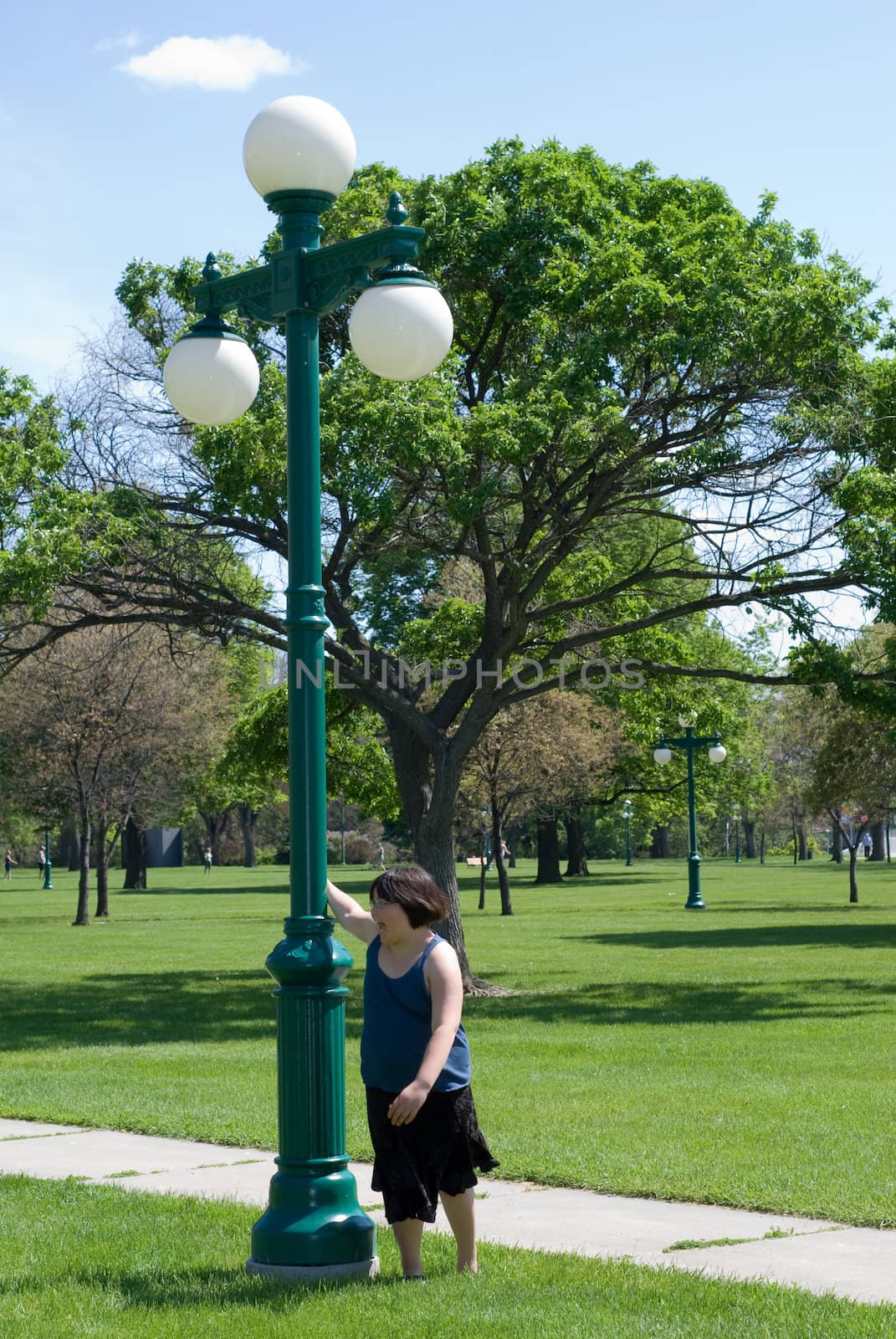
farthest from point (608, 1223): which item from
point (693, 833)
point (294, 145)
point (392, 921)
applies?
point (693, 833)

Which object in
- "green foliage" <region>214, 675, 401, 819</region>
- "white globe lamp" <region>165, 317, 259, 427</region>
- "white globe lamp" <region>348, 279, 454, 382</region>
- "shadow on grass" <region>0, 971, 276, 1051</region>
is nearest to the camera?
"white globe lamp" <region>348, 279, 454, 382</region>

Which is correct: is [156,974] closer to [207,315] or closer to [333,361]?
[333,361]

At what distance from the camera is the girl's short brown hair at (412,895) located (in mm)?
5914

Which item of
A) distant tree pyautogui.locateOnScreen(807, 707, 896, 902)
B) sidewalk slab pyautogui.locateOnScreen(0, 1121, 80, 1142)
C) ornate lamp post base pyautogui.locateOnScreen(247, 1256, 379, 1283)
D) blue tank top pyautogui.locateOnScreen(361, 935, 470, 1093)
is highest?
distant tree pyautogui.locateOnScreen(807, 707, 896, 902)

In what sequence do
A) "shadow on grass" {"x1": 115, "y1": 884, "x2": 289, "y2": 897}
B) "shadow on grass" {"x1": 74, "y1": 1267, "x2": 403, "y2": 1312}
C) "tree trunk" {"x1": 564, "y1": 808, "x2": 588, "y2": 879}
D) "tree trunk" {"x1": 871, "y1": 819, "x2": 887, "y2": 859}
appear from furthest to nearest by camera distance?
"tree trunk" {"x1": 871, "y1": 819, "x2": 887, "y2": 859}, "tree trunk" {"x1": 564, "y1": 808, "x2": 588, "y2": 879}, "shadow on grass" {"x1": 115, "y1": 884, "x2": 289, "y2": 897}, "shadow on grass" {"x1": 74, "y1": 1267, "x2": 403, "y2": 1312}

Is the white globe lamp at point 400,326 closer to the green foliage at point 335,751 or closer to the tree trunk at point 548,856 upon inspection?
the green foliage at point 335,751

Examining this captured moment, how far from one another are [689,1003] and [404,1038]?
12673 millimetres

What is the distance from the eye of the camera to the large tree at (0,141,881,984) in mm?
16266

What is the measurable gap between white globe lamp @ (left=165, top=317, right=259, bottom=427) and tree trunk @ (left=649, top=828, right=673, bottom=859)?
87.5 m

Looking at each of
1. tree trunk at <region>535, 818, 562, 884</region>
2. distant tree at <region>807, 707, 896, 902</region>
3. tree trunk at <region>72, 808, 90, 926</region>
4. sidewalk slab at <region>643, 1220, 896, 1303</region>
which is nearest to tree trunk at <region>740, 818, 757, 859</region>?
tree trunk at <region>535, 818, 562, 884</region>

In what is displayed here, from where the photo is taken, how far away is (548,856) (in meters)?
61.9

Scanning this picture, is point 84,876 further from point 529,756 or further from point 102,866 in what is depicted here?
point 529,756

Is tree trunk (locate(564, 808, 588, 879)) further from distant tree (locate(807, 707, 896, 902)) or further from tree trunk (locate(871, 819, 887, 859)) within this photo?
distant tree (locate(807, 707, 896, 902))

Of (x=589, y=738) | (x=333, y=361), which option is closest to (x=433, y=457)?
(x=333, y=361)
